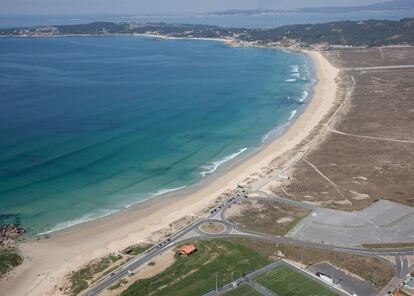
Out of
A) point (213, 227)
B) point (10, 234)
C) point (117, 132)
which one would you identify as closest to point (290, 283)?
point (213, 227)

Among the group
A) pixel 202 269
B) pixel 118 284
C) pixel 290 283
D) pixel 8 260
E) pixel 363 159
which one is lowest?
pixel 8 260

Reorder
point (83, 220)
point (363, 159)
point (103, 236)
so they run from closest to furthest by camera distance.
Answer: point (103, 236) < point (83, 220) < point (363, 159)

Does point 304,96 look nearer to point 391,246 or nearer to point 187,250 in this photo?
point 391,246

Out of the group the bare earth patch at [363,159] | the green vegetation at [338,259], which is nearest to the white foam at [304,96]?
the bare earth patch at [363,159]

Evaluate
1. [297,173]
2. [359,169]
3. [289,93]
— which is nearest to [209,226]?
[297,173]

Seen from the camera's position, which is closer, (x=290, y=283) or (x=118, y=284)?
(x=290, y=283)

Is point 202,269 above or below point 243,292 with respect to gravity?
above

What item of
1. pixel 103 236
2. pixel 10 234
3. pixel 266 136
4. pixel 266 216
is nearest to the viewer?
pixel 10 234

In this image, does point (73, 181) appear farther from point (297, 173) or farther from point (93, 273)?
point (297, 173)

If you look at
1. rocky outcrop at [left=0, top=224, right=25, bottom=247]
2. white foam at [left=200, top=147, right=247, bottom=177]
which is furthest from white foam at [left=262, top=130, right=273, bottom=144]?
rocky outcrop at [left=0, top=224, right=25, bottom=247]
